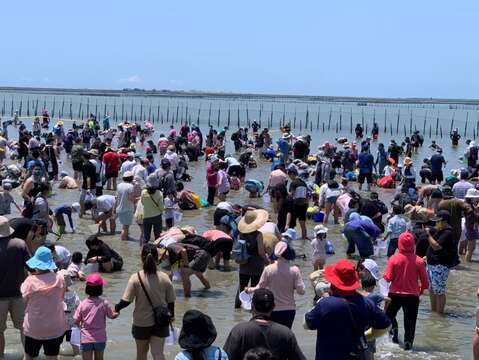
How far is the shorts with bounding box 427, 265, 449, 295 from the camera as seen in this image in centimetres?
1134

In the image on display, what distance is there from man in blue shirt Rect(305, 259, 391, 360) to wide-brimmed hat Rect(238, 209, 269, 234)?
149 inches

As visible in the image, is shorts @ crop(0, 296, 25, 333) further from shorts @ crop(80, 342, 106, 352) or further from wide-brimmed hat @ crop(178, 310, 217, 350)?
wide-brimmed hat @ crop(178, 310, 217, 350)

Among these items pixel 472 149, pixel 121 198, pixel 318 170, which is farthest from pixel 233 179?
pixel 472 149

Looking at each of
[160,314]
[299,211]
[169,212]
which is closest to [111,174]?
[169,212]

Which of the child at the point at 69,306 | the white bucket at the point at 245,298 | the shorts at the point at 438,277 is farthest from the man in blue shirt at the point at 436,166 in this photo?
the child at the point at 69,306

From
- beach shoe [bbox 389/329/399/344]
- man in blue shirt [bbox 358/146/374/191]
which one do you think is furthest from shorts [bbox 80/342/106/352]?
man in blue shirt [bbox 358/146/374/191]

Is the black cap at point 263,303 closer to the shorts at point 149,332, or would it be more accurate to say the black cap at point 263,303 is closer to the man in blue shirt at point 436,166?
the shorts at point 149,332

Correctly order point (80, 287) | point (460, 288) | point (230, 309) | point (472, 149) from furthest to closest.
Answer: point (472, 149), point (460, 288), point (80, 287), point (230, 309)

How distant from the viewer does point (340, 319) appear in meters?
6.61

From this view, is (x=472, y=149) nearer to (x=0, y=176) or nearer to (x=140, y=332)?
(x=0, y=176)

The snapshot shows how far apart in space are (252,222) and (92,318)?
10.6 feet

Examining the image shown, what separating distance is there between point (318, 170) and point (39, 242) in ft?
45.7

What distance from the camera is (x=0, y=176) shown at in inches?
826

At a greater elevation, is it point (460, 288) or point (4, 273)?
point (4, 273)
